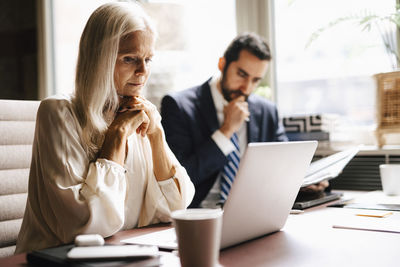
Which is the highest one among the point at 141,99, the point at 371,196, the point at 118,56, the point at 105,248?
the point at 118,56

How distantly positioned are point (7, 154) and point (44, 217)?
0.31 metres

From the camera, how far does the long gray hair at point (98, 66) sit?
1196mm

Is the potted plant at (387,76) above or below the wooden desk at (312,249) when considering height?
above

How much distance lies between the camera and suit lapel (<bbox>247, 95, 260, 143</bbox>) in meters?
2.13

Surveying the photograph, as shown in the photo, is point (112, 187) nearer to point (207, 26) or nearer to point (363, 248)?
point (363, 248)

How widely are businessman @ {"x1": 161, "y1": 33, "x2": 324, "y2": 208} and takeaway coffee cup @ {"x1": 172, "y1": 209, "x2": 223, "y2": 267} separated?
4.21 feet

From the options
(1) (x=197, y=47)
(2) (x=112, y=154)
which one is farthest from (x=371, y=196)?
(1) (x=197, y=47)

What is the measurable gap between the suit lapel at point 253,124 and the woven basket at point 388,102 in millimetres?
547

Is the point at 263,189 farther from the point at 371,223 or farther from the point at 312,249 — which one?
the point at 371,223

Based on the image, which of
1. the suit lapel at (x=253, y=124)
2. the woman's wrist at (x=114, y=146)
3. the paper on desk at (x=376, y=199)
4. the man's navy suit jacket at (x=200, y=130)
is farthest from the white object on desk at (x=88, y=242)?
the suit lapel at (x=253, y=124)

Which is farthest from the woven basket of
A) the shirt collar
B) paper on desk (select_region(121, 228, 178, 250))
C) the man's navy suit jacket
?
paper on desk (select_region(121, 228, 178, 250))

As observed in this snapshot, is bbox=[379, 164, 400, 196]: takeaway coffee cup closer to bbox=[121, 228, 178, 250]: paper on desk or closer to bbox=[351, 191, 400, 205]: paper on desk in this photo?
bbox=[351, 191, 400, 205]: paper on desk

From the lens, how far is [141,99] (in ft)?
4.44

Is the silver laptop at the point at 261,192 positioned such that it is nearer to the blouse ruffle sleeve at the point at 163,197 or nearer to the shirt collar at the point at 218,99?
the blouse ruffle sleeve at the point at 163,197
